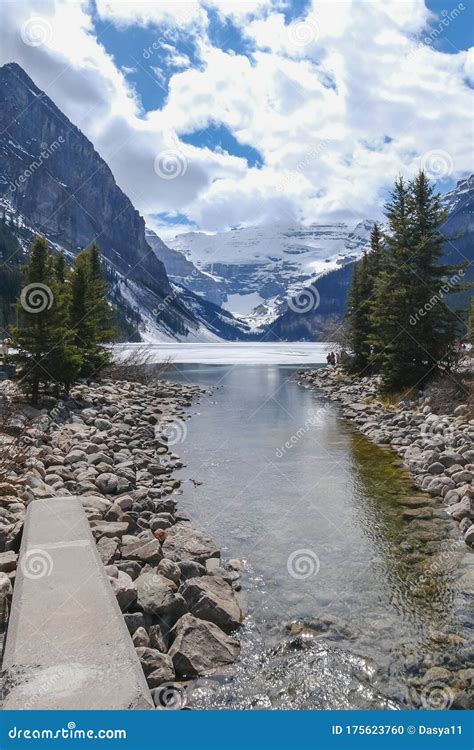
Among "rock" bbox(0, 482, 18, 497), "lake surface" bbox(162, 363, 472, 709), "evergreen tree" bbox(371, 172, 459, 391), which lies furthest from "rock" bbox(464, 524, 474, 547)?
"evergreen tree" bbox(371, 172, 459, 391)

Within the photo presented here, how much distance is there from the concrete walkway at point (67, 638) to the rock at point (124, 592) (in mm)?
282

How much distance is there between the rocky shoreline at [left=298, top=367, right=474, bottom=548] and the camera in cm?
1016

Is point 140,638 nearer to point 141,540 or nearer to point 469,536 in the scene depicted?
point 141,540

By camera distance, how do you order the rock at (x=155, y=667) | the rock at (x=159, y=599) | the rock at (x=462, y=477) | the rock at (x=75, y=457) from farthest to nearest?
the rock at (x=75, y=457)
the rock at (x=462, y=477)
the rock at (x=159, y=599)
the rock at (x=155, y=667)

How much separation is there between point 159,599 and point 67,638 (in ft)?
5.64

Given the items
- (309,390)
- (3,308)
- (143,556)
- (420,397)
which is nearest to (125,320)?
(3,308)

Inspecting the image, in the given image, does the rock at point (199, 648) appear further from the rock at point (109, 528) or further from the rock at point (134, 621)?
the rock at point (109, 528)

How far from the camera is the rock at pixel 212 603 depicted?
20.4ft

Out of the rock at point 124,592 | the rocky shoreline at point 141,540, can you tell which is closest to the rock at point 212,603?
the rocky shoreline at point 141,540

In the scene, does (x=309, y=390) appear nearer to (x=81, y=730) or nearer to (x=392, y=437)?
(x=392, y=437)

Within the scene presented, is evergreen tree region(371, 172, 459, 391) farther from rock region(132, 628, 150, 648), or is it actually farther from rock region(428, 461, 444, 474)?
rock region(132, 628, 150, 648)

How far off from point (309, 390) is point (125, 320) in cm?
13507

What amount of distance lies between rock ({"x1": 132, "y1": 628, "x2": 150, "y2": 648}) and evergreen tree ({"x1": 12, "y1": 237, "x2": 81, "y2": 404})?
13.7m

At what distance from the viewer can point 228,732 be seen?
3824mm
